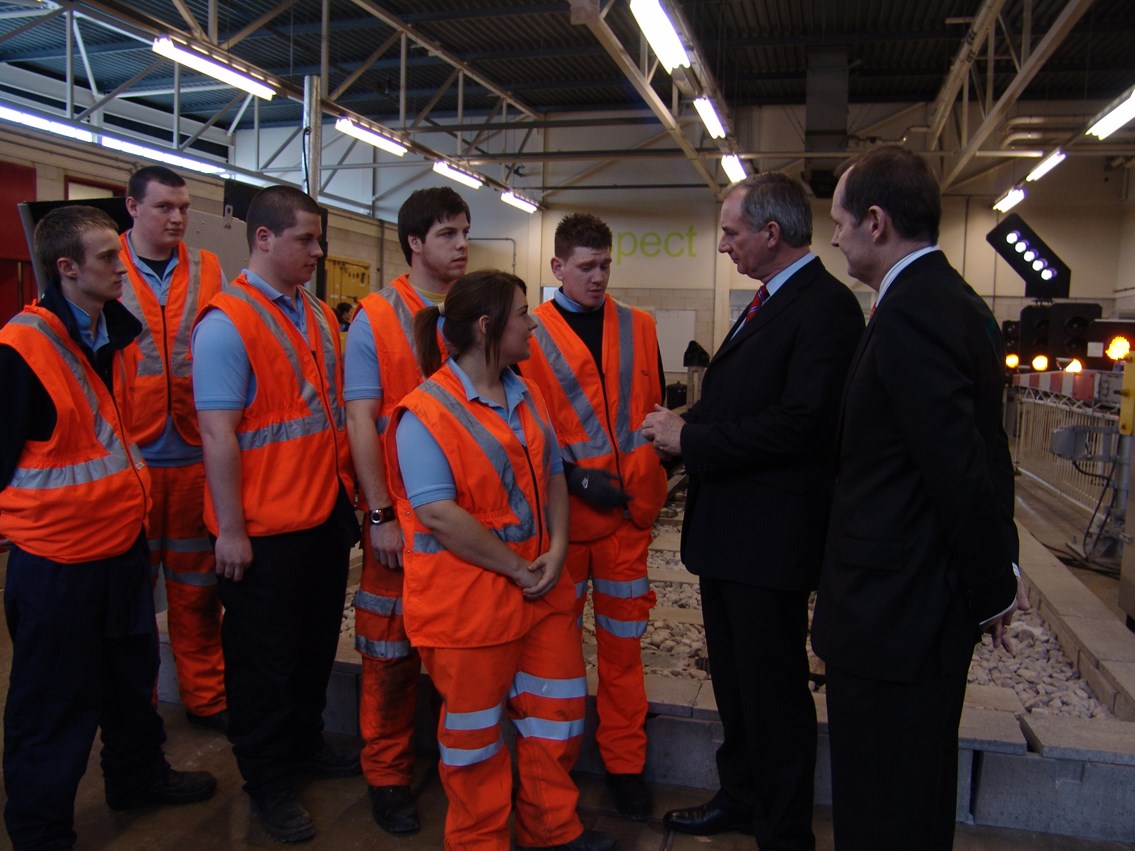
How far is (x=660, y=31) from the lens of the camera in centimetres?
696

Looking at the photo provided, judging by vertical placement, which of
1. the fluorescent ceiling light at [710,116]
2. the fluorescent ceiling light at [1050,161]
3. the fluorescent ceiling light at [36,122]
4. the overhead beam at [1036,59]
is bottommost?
the fluorescent ceiling light at [1050,161]

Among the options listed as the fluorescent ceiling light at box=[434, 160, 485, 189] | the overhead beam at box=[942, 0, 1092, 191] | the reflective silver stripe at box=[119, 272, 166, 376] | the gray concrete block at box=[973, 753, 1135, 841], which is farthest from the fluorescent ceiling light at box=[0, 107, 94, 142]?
the gray concrete block at box=[973, 753, 1135, 841]

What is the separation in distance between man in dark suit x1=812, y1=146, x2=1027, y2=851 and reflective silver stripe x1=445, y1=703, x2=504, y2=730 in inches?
34.3

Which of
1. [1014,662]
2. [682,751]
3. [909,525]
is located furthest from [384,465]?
[1014,662]

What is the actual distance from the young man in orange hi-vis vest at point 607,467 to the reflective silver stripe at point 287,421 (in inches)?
26.7

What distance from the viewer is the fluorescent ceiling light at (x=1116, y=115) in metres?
7.88

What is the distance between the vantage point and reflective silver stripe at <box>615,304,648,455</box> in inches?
115

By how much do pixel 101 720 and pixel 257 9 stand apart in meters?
11.6

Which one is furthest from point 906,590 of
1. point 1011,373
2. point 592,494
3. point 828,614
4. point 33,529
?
point 1011,373

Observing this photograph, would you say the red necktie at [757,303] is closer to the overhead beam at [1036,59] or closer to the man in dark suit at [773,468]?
the man in dark suit at [773,468]

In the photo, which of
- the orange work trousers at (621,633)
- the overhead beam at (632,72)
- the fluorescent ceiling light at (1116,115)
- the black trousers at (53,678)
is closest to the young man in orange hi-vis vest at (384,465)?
the orange work trousers at (621,633)

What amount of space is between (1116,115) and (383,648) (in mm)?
8748

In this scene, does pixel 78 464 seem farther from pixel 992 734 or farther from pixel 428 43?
pixel 428 43

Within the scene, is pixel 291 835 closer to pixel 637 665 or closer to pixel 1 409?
pixel 637 665
